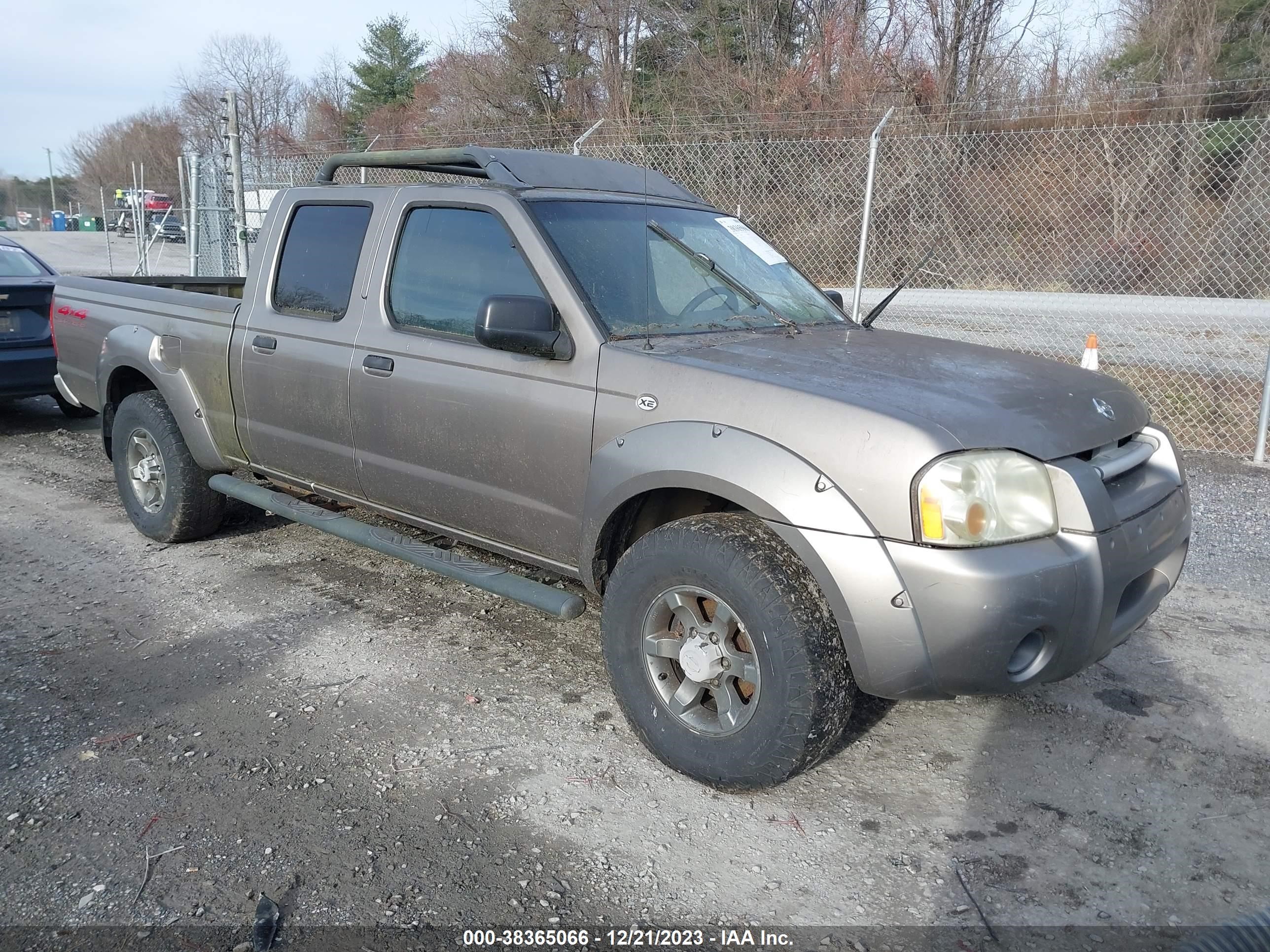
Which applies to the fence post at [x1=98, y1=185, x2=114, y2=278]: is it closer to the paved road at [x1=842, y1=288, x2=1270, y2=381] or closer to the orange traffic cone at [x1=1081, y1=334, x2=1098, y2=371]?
the paved road at [x1=842, y1=288, x2=1270, y2=381]

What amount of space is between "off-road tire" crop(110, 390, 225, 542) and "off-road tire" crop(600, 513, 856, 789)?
10.2 feet

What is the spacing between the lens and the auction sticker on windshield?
4.44 m

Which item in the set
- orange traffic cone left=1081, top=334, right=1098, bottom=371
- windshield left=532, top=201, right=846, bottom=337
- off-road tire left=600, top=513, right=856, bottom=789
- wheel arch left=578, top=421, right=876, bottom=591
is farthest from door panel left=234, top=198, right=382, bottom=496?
orange traffic cone left=1081, top=334, right=1098, bottom=371

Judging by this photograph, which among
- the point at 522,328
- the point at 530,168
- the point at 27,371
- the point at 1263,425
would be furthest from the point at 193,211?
the point at 1263,425

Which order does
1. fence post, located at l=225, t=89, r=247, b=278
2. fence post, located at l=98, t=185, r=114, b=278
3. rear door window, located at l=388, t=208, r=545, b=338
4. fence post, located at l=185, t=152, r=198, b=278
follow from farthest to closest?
1. fence post, located at l=98, t=185, r=114, b=278
2. fence post, located at l=185, t=152, r=198, b=278
3. fence post, located at l=225, t=89, r=247, b=278
4. rear door window, located at l=388, t=208, r=545, b=338

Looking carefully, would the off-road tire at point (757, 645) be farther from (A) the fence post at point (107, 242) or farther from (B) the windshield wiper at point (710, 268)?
(A) the fence post at point (107, 242)

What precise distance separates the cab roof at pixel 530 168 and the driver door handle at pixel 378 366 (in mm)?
855

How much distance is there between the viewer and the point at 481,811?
3.05m

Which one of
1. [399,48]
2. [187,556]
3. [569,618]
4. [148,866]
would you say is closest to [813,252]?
[187,556]

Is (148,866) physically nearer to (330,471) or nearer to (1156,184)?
(330,471)

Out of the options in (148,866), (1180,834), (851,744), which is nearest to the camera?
(148,866)

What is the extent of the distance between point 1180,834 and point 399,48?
4818 cm

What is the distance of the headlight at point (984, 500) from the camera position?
269 centimetres

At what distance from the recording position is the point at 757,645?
2.92 metres
